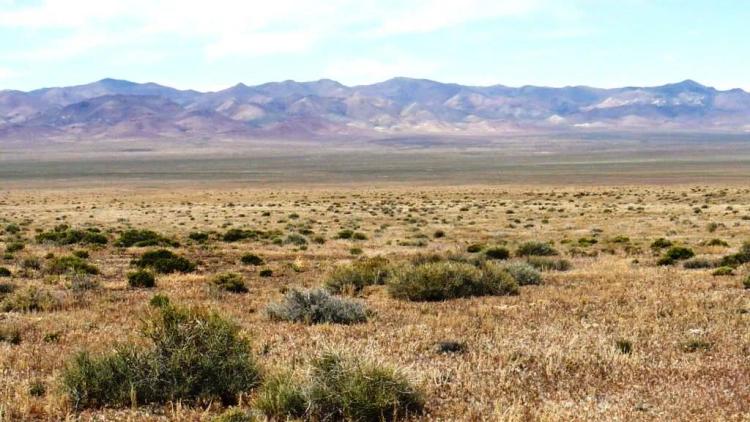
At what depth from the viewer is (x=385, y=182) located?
110m

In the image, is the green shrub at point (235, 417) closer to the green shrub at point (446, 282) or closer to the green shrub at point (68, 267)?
the green shrub at point (446, 282)

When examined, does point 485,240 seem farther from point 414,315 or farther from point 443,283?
point 414,315

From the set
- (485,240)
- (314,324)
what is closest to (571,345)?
(314,324)

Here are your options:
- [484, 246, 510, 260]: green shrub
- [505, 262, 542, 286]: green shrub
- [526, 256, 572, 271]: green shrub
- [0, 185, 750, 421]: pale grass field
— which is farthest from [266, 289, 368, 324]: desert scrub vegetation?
[484, 246, 510, 260]: green shrub

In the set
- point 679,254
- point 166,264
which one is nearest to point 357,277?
point 166,264

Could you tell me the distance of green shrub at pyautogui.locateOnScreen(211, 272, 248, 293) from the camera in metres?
17.6

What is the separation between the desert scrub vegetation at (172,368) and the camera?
8.19 meters

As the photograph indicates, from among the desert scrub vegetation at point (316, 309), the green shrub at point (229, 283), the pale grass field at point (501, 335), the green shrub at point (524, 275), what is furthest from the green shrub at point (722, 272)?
the green shrub at point (229, 283)

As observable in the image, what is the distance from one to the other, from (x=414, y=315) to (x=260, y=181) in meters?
102

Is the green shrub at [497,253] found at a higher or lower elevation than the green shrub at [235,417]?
lower

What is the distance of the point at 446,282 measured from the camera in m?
15.8

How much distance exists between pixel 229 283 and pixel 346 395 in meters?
10.8

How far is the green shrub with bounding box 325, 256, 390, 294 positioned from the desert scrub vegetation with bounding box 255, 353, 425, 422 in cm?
936

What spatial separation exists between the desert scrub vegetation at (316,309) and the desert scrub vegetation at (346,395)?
16.4ft
